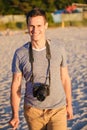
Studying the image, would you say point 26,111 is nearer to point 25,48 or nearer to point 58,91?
point 58,91

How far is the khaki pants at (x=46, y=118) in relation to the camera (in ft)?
11.3

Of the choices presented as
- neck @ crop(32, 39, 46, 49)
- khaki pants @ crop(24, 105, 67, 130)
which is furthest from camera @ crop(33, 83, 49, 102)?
neck @ crop(32, 39, 46, 49)

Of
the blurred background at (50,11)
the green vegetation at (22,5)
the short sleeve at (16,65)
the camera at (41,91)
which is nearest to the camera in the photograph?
the camera at (41,91)

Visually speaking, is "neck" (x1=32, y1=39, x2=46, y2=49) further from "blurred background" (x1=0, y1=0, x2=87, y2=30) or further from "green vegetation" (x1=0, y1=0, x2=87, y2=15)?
"green vegetation" (x1=0, y1=0, x2=87, y2=15)

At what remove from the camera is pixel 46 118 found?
3457mm

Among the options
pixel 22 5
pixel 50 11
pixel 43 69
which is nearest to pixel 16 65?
pixel 43 69

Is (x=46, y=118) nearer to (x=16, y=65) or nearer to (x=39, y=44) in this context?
(x=16, y=65)

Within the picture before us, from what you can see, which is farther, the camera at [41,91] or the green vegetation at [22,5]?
the green vegetation at [22,5]

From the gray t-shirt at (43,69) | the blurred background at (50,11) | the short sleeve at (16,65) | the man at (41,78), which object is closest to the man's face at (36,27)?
the man at (41,78)

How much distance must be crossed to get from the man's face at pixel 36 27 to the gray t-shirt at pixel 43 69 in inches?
4.5

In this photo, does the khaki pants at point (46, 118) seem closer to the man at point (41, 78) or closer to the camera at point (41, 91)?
the man at point (41, 78)

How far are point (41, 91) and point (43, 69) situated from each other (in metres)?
0.19

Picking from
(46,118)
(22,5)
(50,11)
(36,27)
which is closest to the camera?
(36,27)

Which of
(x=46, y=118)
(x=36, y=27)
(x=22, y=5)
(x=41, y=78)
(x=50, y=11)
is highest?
(x=36, y=27)
